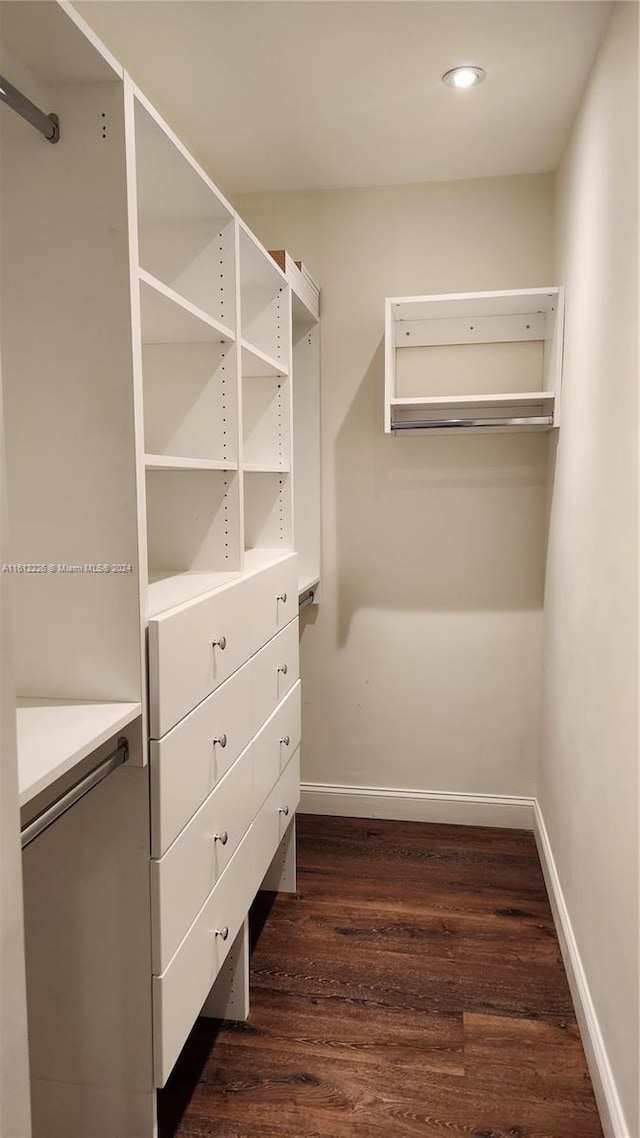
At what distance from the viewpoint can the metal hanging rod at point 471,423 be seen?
8.82 feet

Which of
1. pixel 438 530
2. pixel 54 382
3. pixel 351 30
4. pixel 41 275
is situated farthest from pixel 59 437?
pixel 438 530

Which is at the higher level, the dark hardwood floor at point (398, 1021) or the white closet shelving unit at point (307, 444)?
the white closet shelving unit at point (307, 444)

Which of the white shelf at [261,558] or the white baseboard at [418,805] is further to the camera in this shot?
the white baseboard at [418,805]

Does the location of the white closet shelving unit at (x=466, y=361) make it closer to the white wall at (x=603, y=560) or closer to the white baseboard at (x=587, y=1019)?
the white wall at (x=603, y=560)

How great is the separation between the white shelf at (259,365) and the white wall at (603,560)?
0.88 metres

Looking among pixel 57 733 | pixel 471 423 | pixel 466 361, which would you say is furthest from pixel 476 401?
pixel 57 733

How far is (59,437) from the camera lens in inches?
53.0

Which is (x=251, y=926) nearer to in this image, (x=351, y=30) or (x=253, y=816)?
(x=253, y=816)

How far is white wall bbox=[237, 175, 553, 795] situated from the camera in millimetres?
2990

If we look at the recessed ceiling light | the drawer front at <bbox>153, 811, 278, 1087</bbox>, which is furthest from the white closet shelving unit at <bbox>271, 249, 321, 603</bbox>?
the drawer front at <bbox>153, 811, 278, 1087</bbox>

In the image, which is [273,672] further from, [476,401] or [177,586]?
[476,401]

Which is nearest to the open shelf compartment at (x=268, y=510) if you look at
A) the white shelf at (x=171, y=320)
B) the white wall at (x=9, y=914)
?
Result: the white shelf at (x=171, y=320)

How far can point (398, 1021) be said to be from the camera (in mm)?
2072

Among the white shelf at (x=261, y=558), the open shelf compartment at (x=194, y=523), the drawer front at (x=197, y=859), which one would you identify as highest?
the open shelf compartment at (x=194, y=523)
